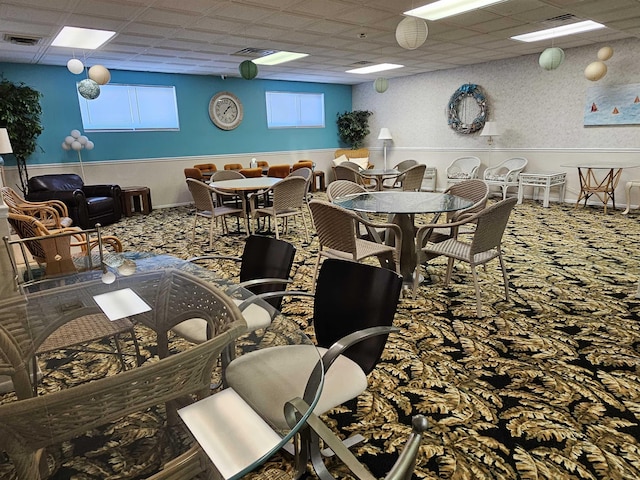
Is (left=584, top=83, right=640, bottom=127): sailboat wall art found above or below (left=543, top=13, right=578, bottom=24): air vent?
below

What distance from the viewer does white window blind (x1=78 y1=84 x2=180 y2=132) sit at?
24.3 feet

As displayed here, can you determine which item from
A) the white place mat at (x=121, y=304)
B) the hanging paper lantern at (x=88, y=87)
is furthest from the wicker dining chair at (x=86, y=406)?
the hanging paper lantern at (x=88, y=87)

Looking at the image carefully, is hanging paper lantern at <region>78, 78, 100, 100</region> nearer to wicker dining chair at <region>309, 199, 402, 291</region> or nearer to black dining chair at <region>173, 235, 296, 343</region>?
wicker dining chair at <region>309, 199, 402, 291</region>

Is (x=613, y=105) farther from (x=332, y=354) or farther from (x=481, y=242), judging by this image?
(x=332, y=354)

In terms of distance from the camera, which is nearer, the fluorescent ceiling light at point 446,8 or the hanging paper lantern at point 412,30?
the hanging paper lantern at point 412,30

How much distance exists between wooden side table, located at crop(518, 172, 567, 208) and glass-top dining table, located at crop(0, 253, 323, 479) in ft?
21.7

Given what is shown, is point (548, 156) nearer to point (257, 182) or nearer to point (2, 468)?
point (257, 182)

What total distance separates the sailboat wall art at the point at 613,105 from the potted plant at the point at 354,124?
508 centimetres

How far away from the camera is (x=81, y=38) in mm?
5203

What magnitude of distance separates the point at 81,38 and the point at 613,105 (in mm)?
7941

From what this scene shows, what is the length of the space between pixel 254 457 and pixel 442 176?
917cm

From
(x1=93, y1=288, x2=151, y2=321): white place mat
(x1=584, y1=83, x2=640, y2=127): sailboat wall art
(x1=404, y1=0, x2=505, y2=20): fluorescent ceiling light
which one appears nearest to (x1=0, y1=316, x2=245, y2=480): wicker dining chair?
(x1=93, y1=288, x2=151, y2=321): white place mat

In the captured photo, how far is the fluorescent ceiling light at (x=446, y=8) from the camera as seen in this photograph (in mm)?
4340

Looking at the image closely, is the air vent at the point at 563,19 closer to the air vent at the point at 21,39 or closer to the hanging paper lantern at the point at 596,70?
the hanging paper lantern at the point at 596,70
